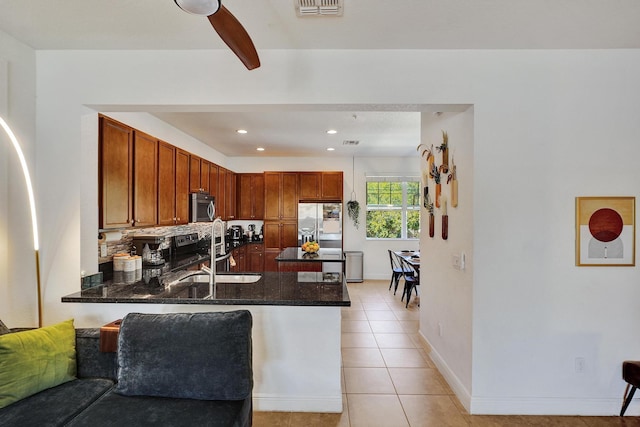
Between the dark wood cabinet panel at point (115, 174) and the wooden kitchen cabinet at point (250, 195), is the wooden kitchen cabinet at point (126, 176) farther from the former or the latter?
the wooden kitchen cabinet at point (250, 195)

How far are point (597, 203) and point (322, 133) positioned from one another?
3336mm

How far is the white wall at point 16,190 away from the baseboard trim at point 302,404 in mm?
1819

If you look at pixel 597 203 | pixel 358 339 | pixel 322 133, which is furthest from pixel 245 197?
pixel 597 203

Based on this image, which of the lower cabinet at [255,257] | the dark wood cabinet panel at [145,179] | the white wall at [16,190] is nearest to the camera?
the white wall at [16,190]

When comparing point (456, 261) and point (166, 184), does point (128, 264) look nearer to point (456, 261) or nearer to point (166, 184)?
point (166, 184)

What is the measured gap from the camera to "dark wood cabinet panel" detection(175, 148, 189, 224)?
12.9 feet

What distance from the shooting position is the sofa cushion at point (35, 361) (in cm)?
158

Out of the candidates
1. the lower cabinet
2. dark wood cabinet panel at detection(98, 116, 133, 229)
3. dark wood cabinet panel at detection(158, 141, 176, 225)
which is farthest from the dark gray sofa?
the lower cabinet

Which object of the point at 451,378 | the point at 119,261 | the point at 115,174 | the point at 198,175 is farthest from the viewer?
the point at 198,175

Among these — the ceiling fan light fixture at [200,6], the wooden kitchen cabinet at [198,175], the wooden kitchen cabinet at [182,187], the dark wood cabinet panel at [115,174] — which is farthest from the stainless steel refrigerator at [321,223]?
the ceiling fan light fixture at [200,6]

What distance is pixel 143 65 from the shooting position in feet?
7.78

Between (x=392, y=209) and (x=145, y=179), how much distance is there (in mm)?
5043

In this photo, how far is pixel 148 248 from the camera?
11.7ft

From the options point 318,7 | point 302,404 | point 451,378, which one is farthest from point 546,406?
point 318,7
